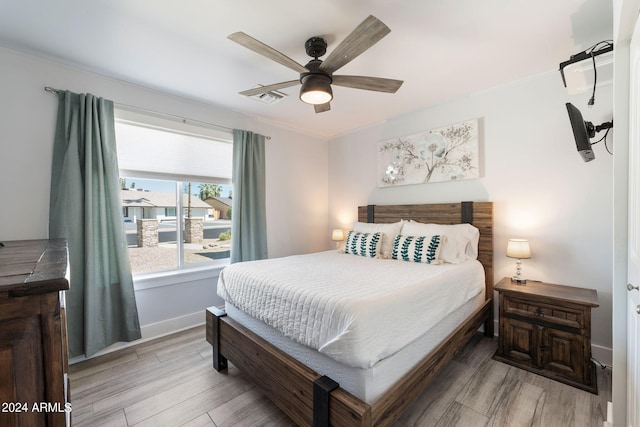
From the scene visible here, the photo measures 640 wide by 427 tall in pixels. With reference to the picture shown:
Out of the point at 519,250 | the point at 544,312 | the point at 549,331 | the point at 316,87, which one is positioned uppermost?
the point at 316,87

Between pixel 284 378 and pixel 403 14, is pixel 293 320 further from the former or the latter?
pixel 403 14

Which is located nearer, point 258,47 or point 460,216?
point 258,47

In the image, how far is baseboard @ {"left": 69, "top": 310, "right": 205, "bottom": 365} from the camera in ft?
8.28

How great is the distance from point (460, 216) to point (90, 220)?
3.70 metres

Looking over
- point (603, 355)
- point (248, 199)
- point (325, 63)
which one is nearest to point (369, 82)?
point (325, 63)

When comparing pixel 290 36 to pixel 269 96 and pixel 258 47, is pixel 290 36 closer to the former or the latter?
pixel 258 47

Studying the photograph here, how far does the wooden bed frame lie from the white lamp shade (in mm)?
307

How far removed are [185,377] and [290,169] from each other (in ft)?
9.28

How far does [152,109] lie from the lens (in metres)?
2.79

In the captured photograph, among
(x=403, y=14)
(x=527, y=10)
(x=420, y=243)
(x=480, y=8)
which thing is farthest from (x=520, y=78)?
(x=420, y=243)

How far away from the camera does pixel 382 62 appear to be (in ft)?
7.52

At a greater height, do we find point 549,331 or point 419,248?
point 419,248

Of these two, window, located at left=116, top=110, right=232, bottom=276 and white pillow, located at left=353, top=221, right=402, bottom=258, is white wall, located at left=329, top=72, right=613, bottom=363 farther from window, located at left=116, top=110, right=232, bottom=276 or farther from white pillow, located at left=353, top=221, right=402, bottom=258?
window, located at left=116, top=110, right=232, bottom=276

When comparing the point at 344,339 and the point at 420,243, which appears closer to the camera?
the point at 344,339
